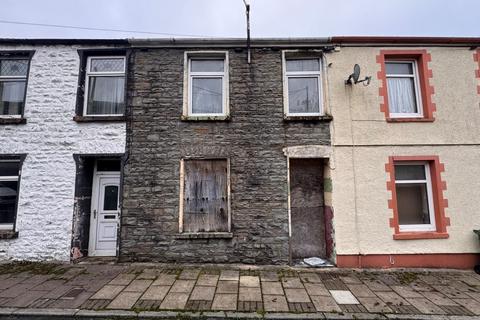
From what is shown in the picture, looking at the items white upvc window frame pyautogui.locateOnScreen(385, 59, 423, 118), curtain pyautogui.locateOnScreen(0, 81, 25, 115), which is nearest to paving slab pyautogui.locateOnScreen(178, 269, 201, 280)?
curtain pyautogui.locateOnScreen(0, 81, 25, 115)

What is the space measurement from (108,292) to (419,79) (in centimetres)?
898

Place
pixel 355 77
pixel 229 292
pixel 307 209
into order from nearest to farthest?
1. pixel 229 292
2. pixel 355 77
3. pixel 307 209

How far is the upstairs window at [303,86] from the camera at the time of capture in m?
7.08

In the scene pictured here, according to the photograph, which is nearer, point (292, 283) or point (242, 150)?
point (292, 283)

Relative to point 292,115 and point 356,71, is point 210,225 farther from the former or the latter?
point 356,71

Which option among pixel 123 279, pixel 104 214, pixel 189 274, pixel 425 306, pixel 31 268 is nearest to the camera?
pixel 425 306

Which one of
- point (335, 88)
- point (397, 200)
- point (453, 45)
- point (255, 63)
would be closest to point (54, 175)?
point (255, 63)

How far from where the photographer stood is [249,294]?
4785mm

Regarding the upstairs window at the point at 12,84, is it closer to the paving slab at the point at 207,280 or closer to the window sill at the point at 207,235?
the window sill at the point at 207,235

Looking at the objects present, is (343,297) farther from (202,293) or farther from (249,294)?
(202,293)

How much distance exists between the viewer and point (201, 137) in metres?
6.81

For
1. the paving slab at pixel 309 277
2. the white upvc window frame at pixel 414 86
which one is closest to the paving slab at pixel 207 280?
the paving slab at pixel 309 277

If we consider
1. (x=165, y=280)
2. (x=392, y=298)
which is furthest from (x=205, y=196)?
(x=392, y=298)

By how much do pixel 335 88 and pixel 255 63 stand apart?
2240 mm
